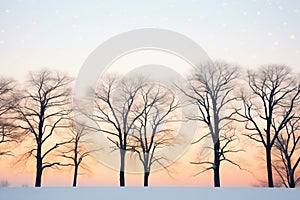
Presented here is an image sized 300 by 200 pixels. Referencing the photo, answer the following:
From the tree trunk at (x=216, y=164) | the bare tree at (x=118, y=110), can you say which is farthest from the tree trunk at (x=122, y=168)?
the tree trunk at (x=216, y=164)

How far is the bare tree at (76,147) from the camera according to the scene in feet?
83.1

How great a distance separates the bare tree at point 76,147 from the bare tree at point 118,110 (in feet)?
4.53

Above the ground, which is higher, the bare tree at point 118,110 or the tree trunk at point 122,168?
the bare tree at point 118,110

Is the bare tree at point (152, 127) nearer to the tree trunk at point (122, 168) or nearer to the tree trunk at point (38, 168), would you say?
the tree trunk at point (122, 168)

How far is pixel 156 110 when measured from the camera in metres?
26.4

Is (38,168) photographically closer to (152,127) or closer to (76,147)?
(76,147)

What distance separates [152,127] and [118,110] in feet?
9.89

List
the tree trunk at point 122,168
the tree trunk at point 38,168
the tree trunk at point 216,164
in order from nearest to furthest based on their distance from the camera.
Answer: the tree trunk at point 216,164 < the tree trunk at point 122,168 < the tree trunk at point 38,168

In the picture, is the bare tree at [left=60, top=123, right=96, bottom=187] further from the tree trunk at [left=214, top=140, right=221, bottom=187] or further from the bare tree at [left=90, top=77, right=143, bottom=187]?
the tree trunk at [left=214, top=140, right=221, bottom=187]

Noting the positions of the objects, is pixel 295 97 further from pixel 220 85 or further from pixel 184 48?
pixel 184 48

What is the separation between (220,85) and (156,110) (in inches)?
216

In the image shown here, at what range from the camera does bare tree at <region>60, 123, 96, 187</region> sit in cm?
2533

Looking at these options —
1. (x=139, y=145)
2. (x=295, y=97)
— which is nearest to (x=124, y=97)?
(x=139, y=145)

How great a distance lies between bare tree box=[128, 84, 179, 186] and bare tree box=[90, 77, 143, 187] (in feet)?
1.99
